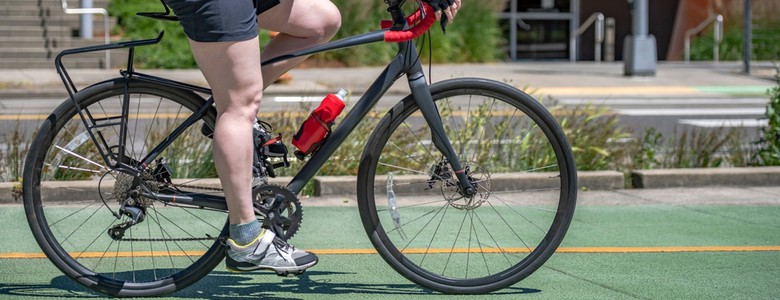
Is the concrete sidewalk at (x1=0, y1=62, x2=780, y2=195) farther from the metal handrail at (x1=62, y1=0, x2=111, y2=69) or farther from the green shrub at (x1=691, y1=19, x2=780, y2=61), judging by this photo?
the green shrub at (x1=691, y1=19, x2=780, y2=61)

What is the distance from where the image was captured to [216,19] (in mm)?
4258

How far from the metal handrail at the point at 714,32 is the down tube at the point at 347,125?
2603 cm

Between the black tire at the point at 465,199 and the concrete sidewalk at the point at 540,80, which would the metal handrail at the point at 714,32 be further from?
the black tire at the point at 465,199

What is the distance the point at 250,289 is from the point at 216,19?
1.19 metres

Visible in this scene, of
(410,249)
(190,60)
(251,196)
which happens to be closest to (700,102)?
(190,60)

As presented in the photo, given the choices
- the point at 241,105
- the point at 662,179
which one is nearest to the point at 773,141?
the point at 662,179

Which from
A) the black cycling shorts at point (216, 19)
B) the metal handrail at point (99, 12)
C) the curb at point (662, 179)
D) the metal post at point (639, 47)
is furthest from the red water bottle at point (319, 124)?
the metal post at point (639, 47)

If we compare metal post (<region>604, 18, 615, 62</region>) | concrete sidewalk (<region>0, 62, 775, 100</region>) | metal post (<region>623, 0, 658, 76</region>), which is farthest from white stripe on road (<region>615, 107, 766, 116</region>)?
metal post (<region>604, 18, 615, 62</region>)

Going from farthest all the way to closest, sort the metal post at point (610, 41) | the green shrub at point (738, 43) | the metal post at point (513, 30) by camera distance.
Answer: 1. the metal post at point (513, 30)
2. the metal post at point (610, 41)
3. the green shrub at point (738, 43)

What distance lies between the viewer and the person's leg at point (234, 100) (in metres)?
4.31

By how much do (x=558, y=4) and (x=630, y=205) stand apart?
2775 cm

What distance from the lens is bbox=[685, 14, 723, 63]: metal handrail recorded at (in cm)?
2990

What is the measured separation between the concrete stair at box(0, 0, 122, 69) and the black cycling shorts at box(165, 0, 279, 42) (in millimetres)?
16596

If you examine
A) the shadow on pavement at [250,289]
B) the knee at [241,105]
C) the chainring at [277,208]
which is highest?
the knee at [241,105]
